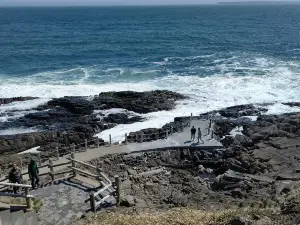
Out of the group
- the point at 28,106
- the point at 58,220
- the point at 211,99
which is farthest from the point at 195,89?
the point at 58,220

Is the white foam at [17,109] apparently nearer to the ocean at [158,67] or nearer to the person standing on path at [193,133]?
the ocean at [158,67]

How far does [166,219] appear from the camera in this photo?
42.0 ft

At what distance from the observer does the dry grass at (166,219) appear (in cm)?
1227

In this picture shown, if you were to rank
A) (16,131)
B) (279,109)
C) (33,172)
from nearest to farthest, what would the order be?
1. (33,172)
2. (16,131)
3. (279,109)

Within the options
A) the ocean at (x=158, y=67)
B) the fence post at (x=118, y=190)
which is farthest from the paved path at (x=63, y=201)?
the ocean at (x=158, y=67)

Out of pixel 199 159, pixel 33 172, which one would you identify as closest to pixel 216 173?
pixel 199 159

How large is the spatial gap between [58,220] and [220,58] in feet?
177

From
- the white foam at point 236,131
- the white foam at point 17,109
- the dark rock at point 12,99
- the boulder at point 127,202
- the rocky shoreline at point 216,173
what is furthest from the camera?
the dark rock at point 12,99

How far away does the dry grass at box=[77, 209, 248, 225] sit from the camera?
12.3 m

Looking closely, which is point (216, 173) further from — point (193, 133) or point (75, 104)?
point (75, 104)

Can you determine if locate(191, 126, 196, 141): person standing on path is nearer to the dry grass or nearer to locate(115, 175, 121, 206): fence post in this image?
locate(115, 175, 121, 206): fence post

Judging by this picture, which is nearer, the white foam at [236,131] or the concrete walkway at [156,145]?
the concrete walkway at [156,145]

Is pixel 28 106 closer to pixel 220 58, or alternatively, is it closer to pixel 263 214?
pixel 263 214

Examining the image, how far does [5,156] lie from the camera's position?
26.1 metres
